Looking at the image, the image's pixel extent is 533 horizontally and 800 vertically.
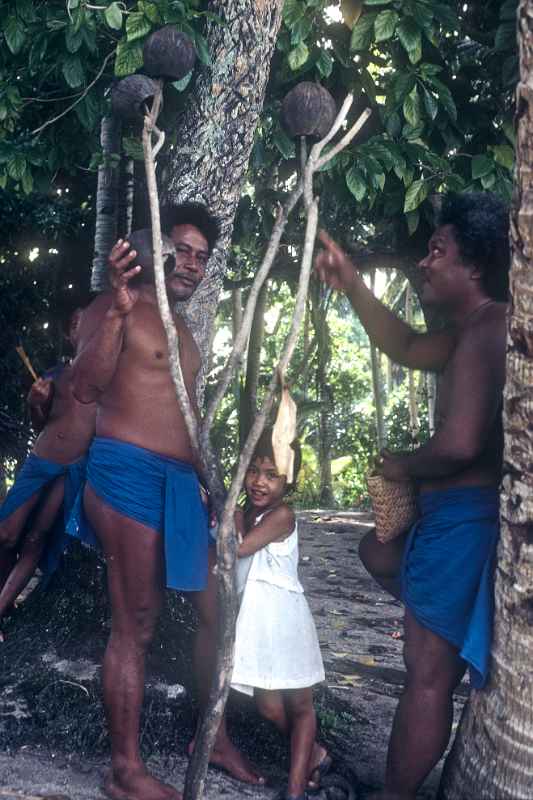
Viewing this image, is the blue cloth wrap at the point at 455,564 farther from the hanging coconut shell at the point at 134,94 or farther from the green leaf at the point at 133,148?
the green leaf at the point at 133,148

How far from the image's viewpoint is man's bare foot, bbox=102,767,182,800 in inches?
118

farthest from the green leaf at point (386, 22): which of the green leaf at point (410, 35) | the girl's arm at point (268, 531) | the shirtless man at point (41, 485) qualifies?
the shirtless man at point (41, 485)

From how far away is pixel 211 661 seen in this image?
3277 millimetres

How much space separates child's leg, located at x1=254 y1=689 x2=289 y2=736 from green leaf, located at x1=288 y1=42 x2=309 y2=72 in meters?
2.34

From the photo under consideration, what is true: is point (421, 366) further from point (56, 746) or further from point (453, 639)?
point (56, 746)

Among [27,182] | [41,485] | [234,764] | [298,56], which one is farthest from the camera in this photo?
[41,485]

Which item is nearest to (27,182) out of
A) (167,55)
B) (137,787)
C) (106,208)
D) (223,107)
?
(106,208)

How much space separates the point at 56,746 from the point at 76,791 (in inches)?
13.1

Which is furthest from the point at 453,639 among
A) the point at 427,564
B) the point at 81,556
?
the point at 81,556

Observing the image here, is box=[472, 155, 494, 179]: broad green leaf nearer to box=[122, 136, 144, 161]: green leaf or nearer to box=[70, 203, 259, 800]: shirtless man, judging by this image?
box=[122, 136, 144, 161]: green leaf

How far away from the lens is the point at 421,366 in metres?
3.09

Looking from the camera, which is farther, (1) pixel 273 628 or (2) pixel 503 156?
(2) pixel 503 156

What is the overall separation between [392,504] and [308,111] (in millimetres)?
1256

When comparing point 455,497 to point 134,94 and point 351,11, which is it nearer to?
point 134,94
